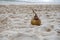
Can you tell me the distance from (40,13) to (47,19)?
0.24 m

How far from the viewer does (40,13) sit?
7.06ft

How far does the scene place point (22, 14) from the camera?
2.12 metres

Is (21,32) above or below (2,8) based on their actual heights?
below

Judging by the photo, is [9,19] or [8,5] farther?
[8,5]

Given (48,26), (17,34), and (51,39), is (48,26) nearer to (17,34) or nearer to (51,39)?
(51,39)

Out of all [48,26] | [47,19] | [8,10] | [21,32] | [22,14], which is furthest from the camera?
[8,10]

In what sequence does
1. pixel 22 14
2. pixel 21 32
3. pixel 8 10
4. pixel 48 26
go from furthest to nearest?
1. pixel 8 10
2. pixel 22 14
3. pixel 48 26
4. pixel 21 32

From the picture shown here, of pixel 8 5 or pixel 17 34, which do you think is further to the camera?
pixel 8 5

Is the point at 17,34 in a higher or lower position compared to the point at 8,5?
lower

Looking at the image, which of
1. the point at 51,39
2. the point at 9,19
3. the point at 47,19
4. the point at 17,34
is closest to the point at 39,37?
the point at 51,39

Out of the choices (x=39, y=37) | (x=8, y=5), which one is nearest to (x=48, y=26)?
(x=39, y=37)

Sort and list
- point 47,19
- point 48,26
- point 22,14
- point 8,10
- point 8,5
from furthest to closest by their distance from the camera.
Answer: point 8,5, point 8,10, point 22,14, point 47,19, point 48,26

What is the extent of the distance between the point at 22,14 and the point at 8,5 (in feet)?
1.48

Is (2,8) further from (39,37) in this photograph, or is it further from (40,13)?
→ (39,37)
